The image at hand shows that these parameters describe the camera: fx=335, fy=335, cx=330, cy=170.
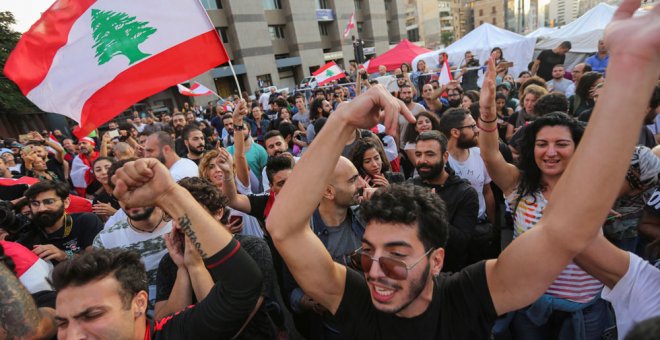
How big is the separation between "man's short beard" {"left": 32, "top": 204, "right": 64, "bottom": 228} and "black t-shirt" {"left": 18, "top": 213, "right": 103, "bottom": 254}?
7 centimetres

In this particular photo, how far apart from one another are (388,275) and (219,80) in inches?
1391

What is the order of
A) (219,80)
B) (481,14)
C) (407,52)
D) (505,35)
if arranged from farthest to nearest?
1. (481,14)
2. (219,80)
3. (407,52)
4. (505,35)

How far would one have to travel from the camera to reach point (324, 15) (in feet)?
124

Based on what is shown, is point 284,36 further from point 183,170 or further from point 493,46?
point 183,170

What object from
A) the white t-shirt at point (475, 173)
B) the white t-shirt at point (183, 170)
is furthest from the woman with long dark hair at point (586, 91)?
the white t-shirt at point (183, 170)

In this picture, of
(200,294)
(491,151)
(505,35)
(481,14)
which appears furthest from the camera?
(481,14)

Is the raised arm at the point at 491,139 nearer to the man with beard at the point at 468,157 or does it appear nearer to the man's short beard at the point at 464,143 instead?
the man with beard at the point at 468,157

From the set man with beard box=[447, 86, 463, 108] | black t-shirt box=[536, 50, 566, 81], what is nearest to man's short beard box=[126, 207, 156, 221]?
man with beard box=[447, 86, 463, 108]

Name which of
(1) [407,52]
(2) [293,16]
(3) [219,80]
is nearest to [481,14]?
(2) [293,16]

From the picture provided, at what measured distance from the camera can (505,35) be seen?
1308 centimetres

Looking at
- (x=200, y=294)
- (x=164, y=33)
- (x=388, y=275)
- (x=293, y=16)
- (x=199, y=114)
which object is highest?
(x=293, y=16)

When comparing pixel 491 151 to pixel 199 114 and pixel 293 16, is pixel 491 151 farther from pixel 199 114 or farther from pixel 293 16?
pixel 293 16

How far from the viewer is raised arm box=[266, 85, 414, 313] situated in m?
1.26

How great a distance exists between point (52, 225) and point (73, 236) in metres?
0.19
